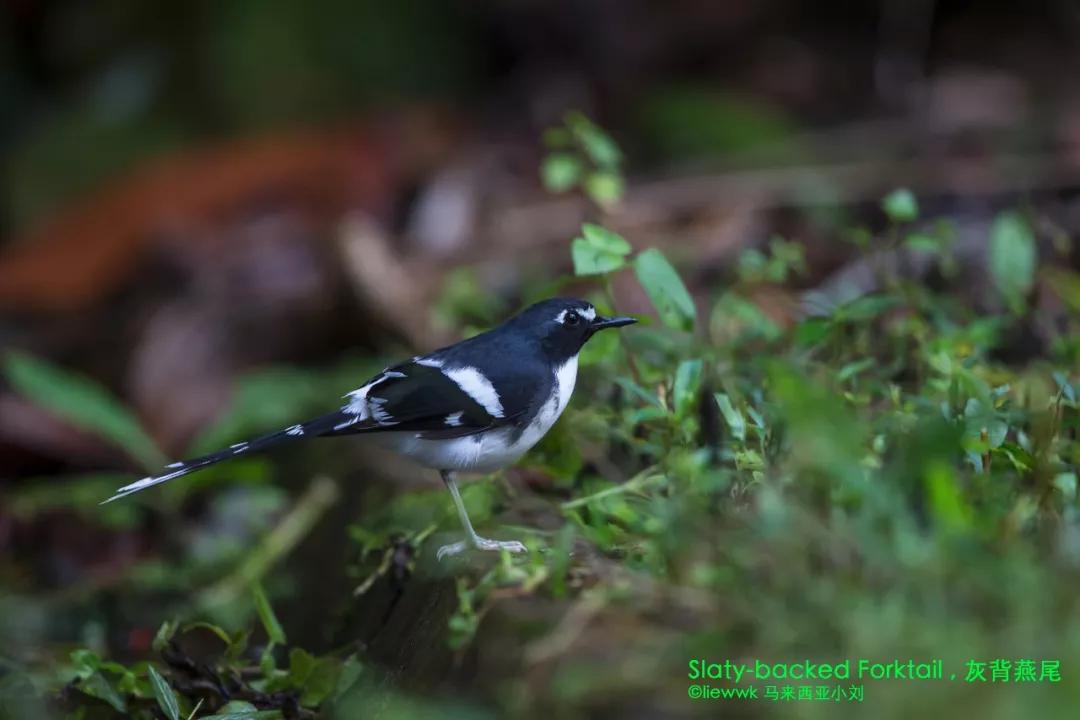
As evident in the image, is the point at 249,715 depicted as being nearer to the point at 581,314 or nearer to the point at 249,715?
the point at 249,715

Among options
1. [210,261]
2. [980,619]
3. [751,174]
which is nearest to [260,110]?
[210,261]

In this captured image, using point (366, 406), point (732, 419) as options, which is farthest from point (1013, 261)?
point (366, 406)

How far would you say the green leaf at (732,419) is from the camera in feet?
8.02

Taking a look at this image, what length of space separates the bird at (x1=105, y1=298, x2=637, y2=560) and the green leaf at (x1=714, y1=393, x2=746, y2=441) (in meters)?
0.61

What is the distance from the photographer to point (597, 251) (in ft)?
9.70

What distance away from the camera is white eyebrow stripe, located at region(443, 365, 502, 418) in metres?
2.96

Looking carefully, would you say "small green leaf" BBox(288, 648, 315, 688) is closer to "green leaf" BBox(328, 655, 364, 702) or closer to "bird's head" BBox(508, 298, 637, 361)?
"green leaf" BBox(328, 655, 364, 702)

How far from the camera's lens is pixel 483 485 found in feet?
10.1

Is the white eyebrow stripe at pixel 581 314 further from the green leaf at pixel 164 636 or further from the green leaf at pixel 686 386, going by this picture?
the green leaf at pixel 164 636

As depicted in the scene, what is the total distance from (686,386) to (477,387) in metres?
0.53

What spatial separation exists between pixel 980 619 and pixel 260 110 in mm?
6547

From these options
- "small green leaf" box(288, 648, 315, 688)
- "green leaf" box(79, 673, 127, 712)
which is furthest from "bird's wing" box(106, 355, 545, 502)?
"small green leaf" box(288, 648, 315, 688)

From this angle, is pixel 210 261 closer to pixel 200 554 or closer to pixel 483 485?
pixel 200 554

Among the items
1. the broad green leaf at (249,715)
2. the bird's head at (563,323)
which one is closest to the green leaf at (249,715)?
the broad green leaf at (249,715)
